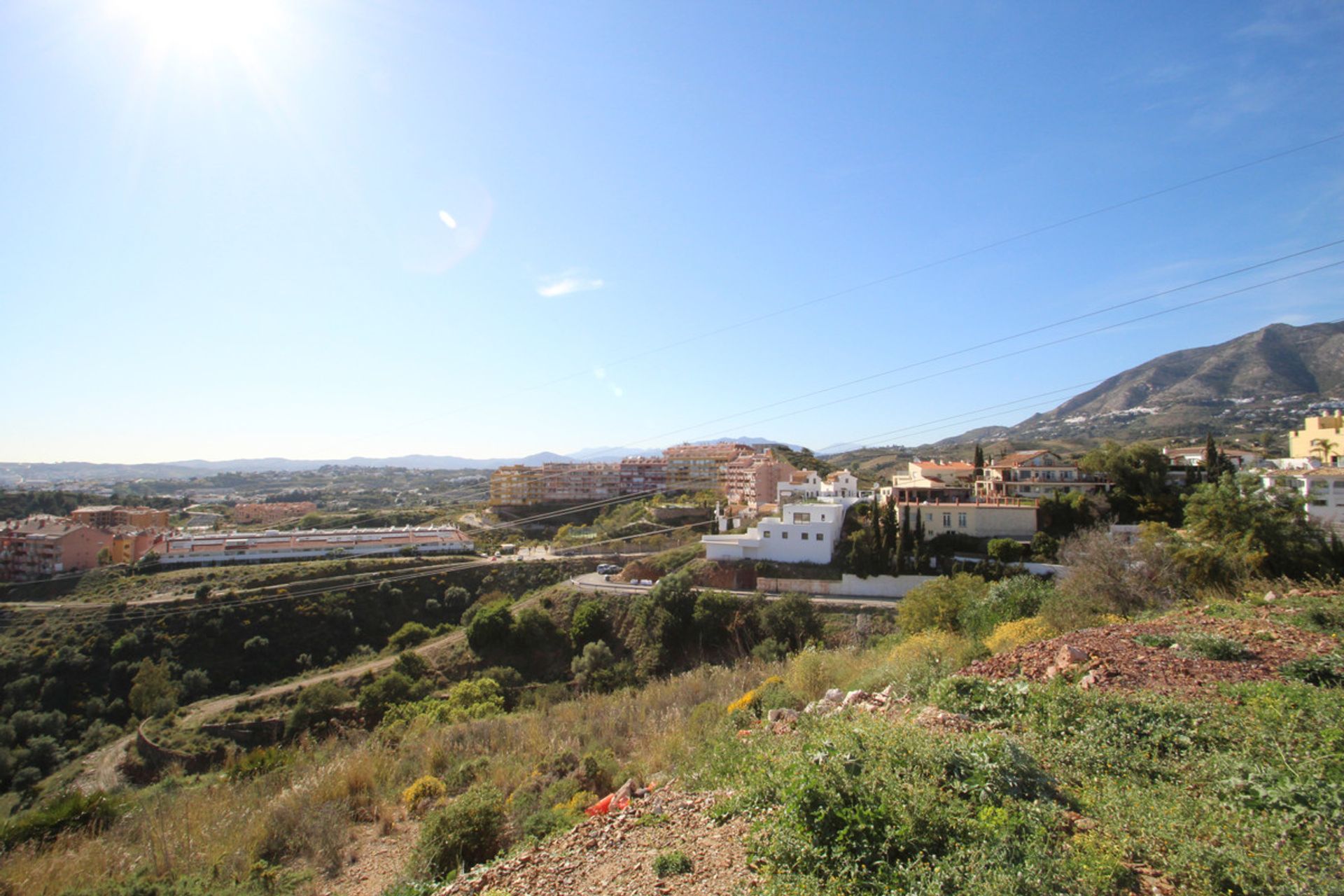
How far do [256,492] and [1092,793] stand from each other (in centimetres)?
13656

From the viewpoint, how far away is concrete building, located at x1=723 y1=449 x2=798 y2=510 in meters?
41.8

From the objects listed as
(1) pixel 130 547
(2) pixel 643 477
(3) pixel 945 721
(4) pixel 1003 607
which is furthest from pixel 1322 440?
(1) pixel 130 547

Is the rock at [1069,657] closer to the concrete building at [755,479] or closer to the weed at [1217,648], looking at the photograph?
the weed at [1217,648]

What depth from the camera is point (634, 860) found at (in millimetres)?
3717

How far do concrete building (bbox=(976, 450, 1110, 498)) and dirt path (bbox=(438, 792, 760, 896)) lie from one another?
26.9m

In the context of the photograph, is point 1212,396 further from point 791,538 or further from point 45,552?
point 45,552

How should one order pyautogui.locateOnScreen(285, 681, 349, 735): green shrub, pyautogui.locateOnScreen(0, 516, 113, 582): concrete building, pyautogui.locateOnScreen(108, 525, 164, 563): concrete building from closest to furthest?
pyautogui.locateOnScreen(285, 681, 349, 735): green shrub → pyautogui.locateOnScreen(0, 516, 113, 582): concrete building → pyautogui.locateOnScreen(108, 525, 164, 563): concrete building

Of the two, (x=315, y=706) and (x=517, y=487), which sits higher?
(x=517, y=487)

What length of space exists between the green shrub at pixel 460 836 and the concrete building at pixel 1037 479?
89.8ft

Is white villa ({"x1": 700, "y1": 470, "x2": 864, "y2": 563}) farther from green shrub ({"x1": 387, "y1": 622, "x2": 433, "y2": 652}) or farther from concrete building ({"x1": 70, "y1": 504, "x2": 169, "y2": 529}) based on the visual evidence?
concrete building ({"x1": 70, "y1": 504, "x2": 169, "y2": 529})

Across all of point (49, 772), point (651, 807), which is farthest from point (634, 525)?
point (651, 807)

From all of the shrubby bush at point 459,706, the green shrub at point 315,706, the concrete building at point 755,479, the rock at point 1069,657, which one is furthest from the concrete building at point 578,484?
the rock at point 1069,657

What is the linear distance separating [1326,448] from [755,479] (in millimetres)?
28891

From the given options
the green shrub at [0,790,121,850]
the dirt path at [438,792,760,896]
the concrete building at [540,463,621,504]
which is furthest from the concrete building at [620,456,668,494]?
the dirt path at [438,792,760,896]
